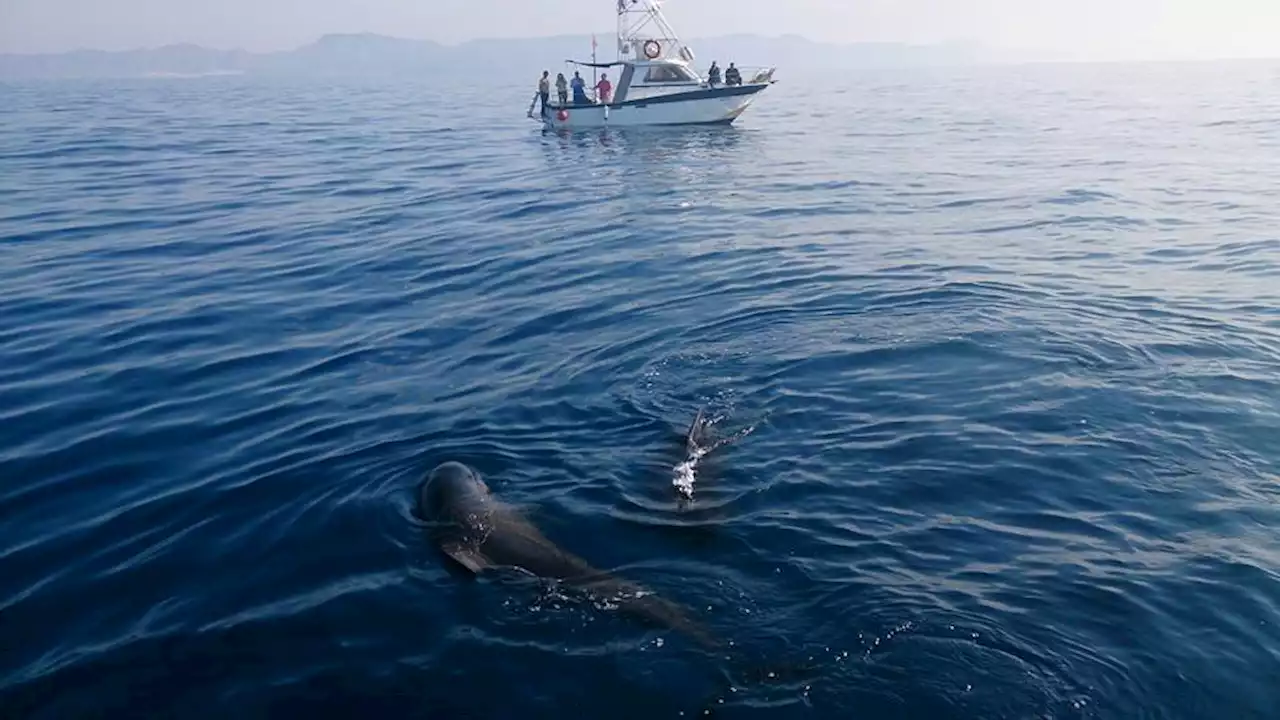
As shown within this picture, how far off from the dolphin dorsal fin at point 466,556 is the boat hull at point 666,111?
3801 cm

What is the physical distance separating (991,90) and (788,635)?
82197 mm

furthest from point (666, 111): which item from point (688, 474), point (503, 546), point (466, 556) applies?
point (466, 556)

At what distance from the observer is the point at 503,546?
7949mm

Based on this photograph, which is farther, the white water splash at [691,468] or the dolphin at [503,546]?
the white water splash at [691,468]

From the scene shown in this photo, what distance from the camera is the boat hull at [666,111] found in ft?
143

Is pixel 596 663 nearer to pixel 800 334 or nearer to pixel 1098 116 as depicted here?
pixel 800 334

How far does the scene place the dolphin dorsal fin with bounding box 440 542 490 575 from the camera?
303 inches

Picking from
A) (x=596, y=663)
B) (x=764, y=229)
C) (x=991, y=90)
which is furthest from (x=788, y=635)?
(x=991, y=90)

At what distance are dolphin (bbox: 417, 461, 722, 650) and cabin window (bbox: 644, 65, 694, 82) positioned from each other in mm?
38894

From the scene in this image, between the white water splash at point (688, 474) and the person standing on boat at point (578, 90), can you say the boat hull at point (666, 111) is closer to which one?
the person standing on boat at point (578, 90)

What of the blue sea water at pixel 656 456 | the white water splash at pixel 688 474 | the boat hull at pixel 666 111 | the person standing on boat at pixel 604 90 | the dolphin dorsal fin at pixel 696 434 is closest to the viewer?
the blue sea water at pixel 656 456

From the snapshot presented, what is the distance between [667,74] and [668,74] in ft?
0.16

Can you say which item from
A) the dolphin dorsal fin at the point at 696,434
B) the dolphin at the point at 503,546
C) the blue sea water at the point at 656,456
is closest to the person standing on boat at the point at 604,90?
the blue sea water at the point at 656,456

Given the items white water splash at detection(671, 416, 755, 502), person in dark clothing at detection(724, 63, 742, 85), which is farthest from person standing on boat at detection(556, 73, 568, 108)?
white water splash at detection(671, 416, 755, 502)
